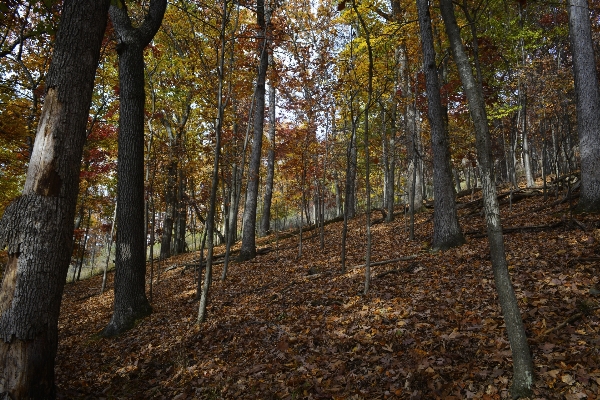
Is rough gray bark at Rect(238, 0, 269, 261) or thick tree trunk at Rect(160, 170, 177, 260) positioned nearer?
rough gray bark at Rect(238, 0, 269, 261)

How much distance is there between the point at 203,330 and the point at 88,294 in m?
10.0

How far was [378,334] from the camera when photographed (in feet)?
16.1

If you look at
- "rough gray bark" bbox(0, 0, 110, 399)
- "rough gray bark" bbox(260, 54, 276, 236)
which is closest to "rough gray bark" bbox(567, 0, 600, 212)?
"rough gray bark" bbox(0, 0, 110, 399)

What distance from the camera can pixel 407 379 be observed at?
3.73 m

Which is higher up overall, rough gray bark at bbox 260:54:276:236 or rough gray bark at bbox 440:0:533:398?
rough gray bark at bbox 260:54:276:236

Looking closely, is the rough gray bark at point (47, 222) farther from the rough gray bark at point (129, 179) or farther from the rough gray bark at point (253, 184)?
the rough gray bark at point (253, 184)

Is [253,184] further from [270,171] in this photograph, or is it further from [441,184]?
[441,184]

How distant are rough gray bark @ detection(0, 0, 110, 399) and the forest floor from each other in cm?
108

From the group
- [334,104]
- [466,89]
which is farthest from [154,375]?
[334,104]

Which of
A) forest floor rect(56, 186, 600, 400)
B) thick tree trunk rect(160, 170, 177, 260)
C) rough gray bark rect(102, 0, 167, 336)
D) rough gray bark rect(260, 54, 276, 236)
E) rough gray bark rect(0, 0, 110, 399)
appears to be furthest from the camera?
thick tree trunk rect(160, 170, 177, 260)

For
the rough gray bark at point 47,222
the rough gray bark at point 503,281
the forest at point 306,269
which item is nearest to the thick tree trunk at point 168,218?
the forest at point 306,269

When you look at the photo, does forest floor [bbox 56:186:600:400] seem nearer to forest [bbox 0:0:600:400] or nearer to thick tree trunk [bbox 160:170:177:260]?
forest [bbox 0:0:600:400]

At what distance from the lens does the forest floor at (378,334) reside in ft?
12.0

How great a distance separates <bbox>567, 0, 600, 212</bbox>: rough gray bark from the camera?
7.37 m
